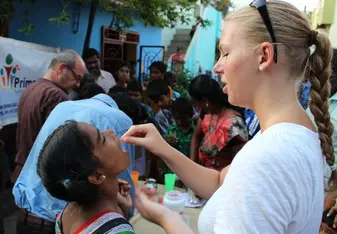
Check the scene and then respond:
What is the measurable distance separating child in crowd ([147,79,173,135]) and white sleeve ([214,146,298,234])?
3179 millimetres

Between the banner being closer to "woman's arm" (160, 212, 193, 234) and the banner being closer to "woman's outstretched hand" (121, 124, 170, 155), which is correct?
"woman's outstretched hand" (121, 124, 170, 155)

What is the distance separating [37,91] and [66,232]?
6.17ft

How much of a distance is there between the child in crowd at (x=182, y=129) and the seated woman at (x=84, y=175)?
7.44 feet

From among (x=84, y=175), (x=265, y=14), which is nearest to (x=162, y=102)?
(x=84, y=175)

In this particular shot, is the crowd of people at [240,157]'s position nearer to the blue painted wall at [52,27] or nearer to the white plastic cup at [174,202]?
the white plastic cup at [174,202]

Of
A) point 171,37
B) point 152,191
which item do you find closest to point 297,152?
point 152,191

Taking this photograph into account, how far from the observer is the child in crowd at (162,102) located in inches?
160

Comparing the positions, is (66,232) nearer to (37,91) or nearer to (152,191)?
(152,191)

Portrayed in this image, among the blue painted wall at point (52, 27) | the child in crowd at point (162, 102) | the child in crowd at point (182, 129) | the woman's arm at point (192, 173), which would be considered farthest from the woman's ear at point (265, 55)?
the blue painted wall at point (52, 27)

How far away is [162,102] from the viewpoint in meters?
4.29

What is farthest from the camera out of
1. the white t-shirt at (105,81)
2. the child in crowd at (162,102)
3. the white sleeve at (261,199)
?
the white t-shirt at (105,81)

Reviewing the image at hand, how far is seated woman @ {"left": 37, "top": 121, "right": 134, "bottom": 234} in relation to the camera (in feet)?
4.33

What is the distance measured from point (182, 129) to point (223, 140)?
1.13m

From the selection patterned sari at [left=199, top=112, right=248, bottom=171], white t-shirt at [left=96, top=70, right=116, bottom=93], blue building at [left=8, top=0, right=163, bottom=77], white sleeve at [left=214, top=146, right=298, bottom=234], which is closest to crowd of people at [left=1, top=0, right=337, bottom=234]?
white sleeve at [left=214, top=146, right=298, bottom=234]
